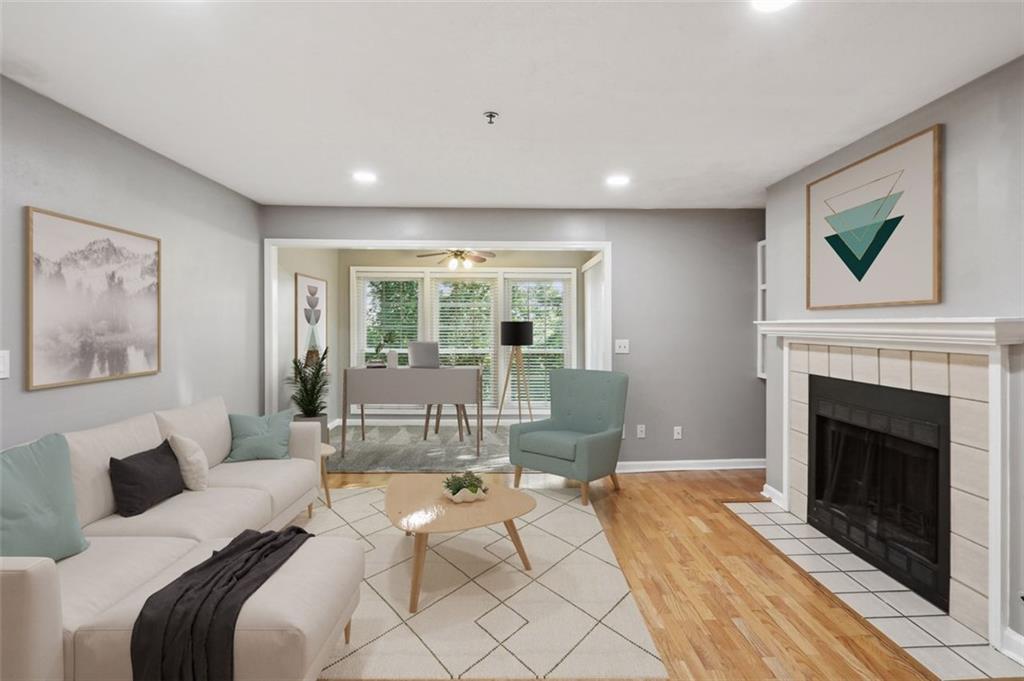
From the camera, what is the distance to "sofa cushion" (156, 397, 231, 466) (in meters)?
2.89

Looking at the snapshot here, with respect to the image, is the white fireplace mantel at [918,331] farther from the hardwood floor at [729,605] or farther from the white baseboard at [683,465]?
the white baseboard at [683,465]

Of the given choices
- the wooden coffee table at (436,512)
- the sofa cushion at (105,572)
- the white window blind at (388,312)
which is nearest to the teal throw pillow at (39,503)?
the sofa cushion at (105,572)

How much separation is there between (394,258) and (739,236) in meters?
4.36

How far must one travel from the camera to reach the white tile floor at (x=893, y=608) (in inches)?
79.0

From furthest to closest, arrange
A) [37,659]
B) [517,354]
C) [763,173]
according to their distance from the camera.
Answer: [517,354]
[763,173]
[37,659]

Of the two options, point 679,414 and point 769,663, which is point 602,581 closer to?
point 769,663

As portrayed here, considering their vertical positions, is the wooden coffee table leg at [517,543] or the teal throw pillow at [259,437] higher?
the teal throw pillow at [259,437]

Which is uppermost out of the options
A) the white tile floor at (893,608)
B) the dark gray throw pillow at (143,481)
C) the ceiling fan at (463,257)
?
the ceiling fan at (463,257)

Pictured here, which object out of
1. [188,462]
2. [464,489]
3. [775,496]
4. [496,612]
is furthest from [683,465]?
[188,462]

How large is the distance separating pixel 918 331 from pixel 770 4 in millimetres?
1706

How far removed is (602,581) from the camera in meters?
2.66

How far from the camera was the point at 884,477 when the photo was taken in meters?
2.88

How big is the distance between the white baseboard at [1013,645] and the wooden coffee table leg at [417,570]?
98.7 inches

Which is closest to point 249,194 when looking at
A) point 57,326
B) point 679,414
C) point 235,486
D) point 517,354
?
point 57,326
